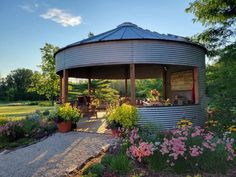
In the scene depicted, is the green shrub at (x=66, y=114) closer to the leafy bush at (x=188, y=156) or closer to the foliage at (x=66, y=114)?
the foliage at (x=66, y=114)

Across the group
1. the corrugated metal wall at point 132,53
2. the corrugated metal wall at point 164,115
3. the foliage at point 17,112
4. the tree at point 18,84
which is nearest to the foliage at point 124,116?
the corrugated metal wall at point 164,115

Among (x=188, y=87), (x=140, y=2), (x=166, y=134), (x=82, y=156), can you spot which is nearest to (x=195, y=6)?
(x=140, y=2)

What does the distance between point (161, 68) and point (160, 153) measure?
9001 mm

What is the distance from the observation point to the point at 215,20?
459 inches

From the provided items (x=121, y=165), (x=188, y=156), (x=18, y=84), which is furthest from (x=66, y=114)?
(x=18, y=84)

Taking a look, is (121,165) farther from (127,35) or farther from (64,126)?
(127,35)

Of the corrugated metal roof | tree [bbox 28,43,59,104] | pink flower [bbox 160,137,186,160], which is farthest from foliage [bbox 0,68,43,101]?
pink flower [bbox 160,137,186,160]

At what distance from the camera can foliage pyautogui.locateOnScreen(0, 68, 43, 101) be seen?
49553 millimetres

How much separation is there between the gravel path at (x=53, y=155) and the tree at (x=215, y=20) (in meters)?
7.60

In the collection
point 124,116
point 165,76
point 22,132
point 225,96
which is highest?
point 165,76

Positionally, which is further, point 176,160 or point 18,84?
point 18,84

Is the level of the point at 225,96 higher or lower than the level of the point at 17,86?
lower

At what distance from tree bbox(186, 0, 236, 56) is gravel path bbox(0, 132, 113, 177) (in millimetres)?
7604

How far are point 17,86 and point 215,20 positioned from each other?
51.9 meters
